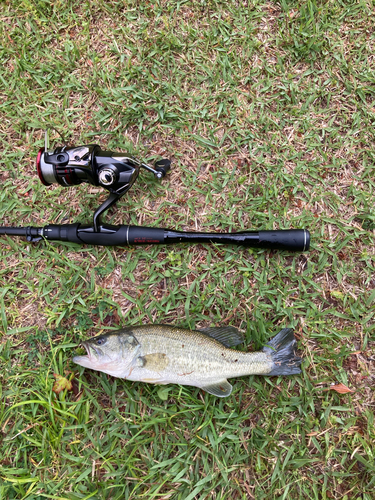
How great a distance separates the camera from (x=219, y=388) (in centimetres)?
294

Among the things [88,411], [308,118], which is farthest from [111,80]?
[88,411]

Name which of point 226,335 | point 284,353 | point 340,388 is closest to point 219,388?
point 226,335

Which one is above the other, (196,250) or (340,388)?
(196,250)

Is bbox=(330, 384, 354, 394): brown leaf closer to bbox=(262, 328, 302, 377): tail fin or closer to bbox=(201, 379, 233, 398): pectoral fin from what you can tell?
bbox=(262, 328, 302, 377): tail fin

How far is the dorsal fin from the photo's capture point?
10.0ft

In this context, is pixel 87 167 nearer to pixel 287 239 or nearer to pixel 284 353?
pixel 287 239

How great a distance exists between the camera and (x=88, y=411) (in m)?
3.13

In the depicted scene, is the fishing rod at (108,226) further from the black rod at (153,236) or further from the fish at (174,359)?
the fish at (174,359)

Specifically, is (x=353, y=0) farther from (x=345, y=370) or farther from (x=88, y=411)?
(x=88, y=411)

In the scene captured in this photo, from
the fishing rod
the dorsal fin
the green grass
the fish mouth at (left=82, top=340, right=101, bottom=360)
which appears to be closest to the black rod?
the fishing rod

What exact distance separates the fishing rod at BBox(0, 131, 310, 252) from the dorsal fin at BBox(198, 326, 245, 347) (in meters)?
0.84

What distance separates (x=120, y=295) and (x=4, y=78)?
3.02m

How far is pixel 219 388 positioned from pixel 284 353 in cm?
69

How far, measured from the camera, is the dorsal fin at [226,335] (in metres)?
3.06
